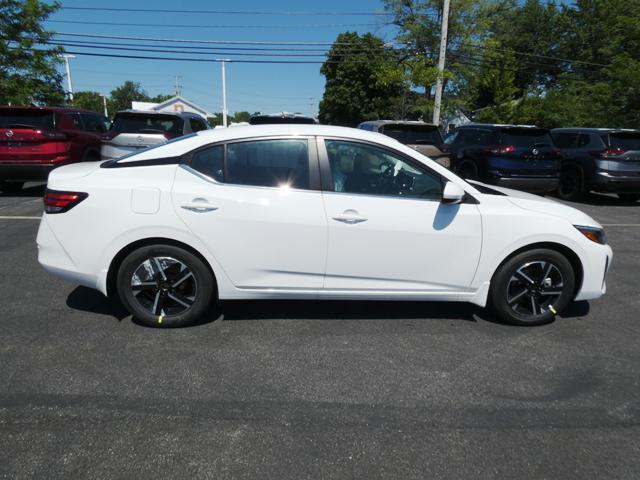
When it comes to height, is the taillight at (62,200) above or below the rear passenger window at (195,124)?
below

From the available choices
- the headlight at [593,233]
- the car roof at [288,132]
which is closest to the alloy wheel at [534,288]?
the headlight at [593,233]

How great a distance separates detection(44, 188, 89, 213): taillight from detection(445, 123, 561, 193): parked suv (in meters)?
8.14

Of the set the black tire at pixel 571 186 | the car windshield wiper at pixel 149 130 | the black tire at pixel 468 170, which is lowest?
the black tire at pixel 571 186

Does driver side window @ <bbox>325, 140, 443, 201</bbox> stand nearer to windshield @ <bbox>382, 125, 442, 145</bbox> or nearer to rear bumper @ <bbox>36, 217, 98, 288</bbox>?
rear bumper @ <bbox>36, 217, 98, 288</bbox>

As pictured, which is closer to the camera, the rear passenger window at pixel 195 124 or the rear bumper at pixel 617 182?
the rear passenger window at pixel 195 124

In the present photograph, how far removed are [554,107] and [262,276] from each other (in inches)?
1051

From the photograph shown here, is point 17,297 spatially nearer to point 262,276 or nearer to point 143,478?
point 262,276

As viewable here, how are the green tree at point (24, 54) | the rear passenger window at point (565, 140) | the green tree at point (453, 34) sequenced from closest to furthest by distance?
the rear passenger window at point (565, 140), the green tree at point (24, 54), the green tree at point (453, 34)

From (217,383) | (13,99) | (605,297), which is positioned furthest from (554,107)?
(217,383)

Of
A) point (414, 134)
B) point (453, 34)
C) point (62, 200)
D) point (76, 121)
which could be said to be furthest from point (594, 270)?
point (453, 34)

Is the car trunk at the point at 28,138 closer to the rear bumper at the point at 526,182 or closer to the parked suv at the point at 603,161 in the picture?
the rear bumper at the point at 526,182

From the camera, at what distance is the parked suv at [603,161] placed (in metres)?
9.67

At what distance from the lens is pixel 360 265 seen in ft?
11.2

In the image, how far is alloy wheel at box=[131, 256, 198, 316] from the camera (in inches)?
134
